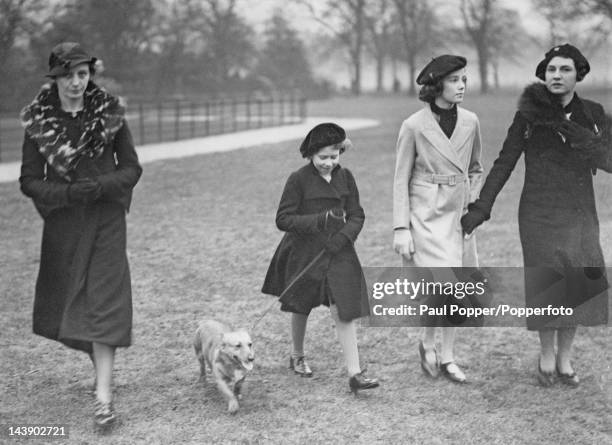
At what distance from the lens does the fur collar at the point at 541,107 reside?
3.77 m

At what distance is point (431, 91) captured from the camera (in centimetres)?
386

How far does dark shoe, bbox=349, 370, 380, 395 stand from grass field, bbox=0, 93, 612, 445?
61mm

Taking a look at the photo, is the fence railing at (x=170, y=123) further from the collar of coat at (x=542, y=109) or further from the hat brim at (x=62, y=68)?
the collar of coat at (x=542, y=109)

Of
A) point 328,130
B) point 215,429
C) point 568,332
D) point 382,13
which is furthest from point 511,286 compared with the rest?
point 382,13

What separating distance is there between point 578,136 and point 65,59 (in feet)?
7.43

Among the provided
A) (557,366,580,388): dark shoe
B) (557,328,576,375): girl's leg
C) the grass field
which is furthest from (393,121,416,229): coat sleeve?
(557,366,580,388): dark shoe

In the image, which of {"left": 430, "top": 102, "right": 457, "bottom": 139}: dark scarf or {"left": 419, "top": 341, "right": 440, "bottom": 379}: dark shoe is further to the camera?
{"left": 419, "top": 341, "right": 440, "bottom": 379}: dark shoe

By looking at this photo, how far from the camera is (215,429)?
11.3ft

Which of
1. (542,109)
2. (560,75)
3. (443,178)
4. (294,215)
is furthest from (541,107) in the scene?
(294,215)

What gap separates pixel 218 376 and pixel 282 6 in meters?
10.1

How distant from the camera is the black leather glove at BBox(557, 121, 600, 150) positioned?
3.72 m

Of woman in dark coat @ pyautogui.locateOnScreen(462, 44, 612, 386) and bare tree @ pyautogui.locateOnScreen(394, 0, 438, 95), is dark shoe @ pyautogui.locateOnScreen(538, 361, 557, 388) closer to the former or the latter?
woman in dark coat @ pyautogui.locateOnScreen(462, 44, 612, 386)

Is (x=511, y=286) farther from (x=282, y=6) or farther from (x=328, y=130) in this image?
(x=282, y=6)

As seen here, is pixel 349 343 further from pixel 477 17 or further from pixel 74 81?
pixel 477 17
